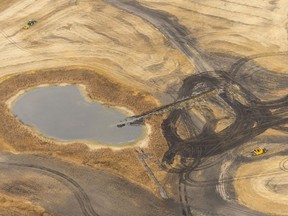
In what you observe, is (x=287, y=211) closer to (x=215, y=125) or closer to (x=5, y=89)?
(x=215, y=125)

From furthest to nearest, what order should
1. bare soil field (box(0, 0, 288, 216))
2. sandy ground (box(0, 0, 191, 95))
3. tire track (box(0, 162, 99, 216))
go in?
sandy ground (box(0, 0, 191, 95)) → bare soil field (box(0, 0, 288, 216)) → tire track (box(0, 162, 99, 216))

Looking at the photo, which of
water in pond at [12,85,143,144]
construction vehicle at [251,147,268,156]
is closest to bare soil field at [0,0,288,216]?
construction vehicle at [251,147,268,156]

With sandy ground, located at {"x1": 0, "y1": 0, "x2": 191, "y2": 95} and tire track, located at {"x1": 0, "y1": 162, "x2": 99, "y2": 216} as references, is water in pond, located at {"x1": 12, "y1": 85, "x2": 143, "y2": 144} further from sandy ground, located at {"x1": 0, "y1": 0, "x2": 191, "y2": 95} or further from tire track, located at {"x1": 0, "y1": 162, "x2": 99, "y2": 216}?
sandy ground, located at {"x1": 0, "y1": 0, "x2": 191, "y2": 95}

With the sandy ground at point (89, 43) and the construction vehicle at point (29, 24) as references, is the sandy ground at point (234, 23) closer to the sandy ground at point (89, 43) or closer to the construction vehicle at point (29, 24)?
the sandy ground at point (89, 43)

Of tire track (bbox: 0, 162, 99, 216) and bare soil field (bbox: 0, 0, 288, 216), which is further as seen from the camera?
bare soil field (bbox: 0, 0, 288, 216)

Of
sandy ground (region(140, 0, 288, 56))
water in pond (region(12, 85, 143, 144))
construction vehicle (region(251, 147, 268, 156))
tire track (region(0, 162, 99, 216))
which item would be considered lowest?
tire track (region(0, 162, 99, 216))

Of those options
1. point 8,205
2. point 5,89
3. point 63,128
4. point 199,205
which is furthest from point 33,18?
point 199,205

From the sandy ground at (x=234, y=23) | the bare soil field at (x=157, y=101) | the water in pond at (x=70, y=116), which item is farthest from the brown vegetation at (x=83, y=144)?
the sandy ground at (x=234, y=23)

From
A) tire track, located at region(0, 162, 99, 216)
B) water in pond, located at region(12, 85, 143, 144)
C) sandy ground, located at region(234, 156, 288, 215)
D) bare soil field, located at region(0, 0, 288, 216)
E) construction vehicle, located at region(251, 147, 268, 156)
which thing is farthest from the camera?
water in pond, located at region(12, 85, 143, 144)
